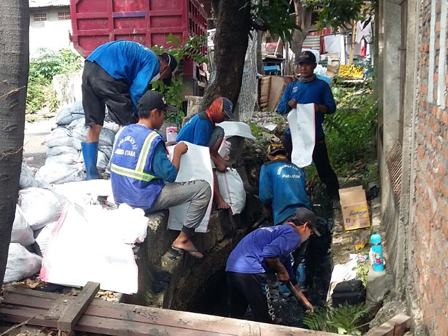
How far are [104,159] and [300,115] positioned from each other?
2.38 m

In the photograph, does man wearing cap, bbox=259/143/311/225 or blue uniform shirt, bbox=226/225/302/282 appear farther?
man wearing cap, bbox=259/143/311/225

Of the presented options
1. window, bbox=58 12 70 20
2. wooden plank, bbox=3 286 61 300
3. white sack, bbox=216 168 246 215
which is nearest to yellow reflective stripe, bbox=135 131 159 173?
wooden plank, bbox=3 286 61 300

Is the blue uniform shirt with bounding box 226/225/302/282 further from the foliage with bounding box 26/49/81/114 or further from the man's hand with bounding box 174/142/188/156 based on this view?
the foliage with bounding box 26/49/81/114

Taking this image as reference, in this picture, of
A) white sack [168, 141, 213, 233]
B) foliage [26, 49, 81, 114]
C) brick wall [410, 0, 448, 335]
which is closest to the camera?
brick wall [410, 0, 448, 335]

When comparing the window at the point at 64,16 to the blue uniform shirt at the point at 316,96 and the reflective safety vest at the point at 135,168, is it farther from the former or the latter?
the reflective safety vest at the point at 135,168

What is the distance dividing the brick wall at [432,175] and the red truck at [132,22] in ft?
24.0

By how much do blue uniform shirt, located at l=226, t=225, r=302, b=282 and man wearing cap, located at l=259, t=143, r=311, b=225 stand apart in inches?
35.0

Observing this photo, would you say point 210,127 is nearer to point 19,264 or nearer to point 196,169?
point 196,169

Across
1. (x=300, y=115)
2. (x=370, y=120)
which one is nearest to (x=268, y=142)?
(x=370, y=120)

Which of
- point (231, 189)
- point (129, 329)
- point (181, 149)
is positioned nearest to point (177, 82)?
point (231, 189)

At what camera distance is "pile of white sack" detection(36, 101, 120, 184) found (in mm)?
6043

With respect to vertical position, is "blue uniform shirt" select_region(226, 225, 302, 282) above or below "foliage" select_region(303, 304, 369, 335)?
above

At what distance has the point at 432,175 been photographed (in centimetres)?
289

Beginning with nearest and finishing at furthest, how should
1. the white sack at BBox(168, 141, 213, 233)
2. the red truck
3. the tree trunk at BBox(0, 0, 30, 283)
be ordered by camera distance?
the tree trunk at BBox(0, 0, 30, 283) < the white sack at BBox(168, 141, 213, 233) < the red truck
